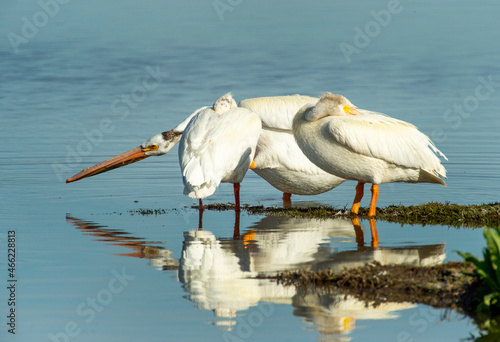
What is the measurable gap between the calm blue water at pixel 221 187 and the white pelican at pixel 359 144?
1.85ft

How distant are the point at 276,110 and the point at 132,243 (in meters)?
2.72

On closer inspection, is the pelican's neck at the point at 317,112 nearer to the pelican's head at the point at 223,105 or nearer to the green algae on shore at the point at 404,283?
the pelican's head at the point at 223,105

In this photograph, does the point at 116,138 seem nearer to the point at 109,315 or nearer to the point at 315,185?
the point at 315,185

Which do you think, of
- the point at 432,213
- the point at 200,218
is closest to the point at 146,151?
the point at 200,218

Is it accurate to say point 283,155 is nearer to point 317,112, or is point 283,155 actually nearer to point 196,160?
point 317,112

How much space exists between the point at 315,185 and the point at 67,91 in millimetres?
9856

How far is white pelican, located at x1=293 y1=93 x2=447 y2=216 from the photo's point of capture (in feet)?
22.7

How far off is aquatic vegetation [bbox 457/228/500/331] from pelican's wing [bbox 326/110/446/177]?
9.16ft

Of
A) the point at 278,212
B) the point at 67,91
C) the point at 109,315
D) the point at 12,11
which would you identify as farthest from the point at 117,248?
the point at 12,11

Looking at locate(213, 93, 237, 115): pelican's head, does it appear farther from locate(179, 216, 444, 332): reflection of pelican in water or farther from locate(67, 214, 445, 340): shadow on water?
locate(179, 216, 444, 332): reflection of pelican in water

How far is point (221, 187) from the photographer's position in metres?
9.30

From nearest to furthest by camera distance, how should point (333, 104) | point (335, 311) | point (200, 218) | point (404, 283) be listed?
1. point (335, 311)
2. point (404, 283)
3. point (333, 104)
4. point (200, 218)

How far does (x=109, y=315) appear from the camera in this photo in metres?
4.43

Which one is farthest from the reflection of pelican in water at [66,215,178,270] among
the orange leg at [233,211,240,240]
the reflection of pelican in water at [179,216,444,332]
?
the orange leg at [233,211,240,240]
